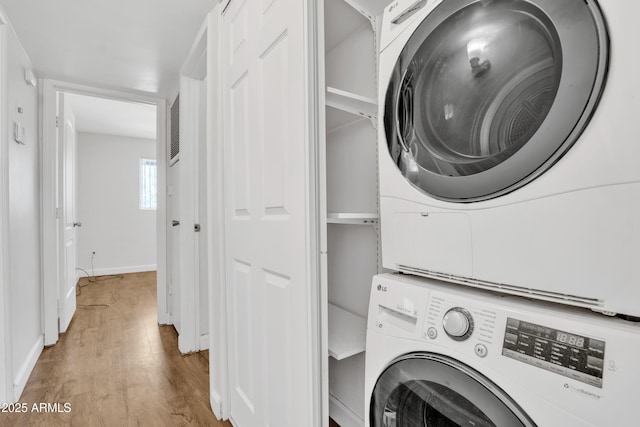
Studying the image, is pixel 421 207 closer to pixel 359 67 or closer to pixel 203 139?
pixel 359 67

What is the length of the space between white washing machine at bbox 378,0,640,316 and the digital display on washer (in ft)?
0.18

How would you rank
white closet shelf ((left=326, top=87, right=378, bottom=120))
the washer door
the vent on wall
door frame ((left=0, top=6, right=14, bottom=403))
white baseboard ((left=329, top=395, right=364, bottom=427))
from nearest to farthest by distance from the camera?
the washer door
white closet shelf ((left=326, top=87, right=378, bottom=120))
white baseboard ((left=329, top=395, right=364, bottom=427))
door frame ((left=0, top=6, right=14, bottom=403))
the vent on wall

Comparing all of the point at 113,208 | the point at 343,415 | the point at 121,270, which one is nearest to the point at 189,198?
the point at 343,415

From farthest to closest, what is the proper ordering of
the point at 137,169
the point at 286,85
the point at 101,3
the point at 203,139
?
the point at 137,169 < the point at 203,139 < the point at 101,3 < the point at 286,85

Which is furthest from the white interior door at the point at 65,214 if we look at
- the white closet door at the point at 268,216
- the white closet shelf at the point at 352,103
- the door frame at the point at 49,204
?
the white closet shelf at the point at 352,103

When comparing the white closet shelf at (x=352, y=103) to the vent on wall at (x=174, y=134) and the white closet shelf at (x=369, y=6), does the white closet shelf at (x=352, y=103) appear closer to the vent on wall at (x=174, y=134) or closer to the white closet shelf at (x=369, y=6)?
the white closet shelf at (x=369, y=6)

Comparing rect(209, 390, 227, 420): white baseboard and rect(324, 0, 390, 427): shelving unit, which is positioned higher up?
rect(324, 0, 390, 427): shelving unit

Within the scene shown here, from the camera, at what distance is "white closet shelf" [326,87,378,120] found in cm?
107

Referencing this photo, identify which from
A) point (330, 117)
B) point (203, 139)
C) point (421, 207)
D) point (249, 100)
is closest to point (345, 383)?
point (421, 207)

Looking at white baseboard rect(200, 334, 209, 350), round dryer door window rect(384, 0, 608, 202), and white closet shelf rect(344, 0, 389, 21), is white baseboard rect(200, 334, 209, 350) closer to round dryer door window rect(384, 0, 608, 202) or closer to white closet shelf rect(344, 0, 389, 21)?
round dryer door window rect(384, 0, 608, 202)

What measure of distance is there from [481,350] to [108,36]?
95.7 inches

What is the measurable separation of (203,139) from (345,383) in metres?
1.89

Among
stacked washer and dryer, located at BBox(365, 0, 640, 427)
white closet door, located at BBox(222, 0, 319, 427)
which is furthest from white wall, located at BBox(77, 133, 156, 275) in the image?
stacked washer and dryer, located at BBox(365, 0, 640, 427)

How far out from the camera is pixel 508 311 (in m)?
0.56
